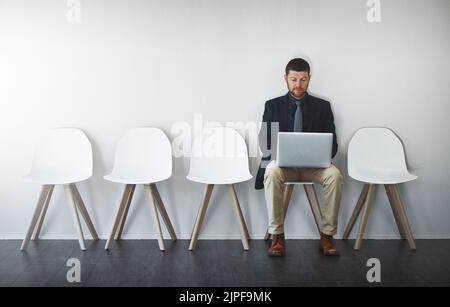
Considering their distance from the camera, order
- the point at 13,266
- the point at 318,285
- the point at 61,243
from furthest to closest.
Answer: the point at 61,243, the point at 13,266, the point at 318,285

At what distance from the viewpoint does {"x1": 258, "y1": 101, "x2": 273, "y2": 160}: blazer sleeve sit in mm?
3592

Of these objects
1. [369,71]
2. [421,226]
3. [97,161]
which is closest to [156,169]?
[97,161]

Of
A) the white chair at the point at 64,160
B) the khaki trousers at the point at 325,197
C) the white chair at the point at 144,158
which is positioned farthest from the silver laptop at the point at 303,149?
the white chair at the point at 64,160

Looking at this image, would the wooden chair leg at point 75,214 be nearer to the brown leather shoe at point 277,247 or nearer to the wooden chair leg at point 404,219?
the brown leather shoe at point 277,247

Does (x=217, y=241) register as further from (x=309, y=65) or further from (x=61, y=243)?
(x=309, y=65)

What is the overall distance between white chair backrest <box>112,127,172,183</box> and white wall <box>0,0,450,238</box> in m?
0.11

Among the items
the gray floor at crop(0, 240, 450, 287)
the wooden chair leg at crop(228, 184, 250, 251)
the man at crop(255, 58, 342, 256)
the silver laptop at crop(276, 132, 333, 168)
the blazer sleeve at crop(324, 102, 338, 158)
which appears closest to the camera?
the gray floor at crop(0, 240, 450, 287)

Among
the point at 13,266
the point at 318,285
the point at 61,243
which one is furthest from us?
the point at 61,243

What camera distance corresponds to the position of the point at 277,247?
324 cm

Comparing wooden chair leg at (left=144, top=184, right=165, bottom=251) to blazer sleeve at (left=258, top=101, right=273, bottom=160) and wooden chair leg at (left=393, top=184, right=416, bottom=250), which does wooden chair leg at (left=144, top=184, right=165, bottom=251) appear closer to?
blazer sleeve at (left=258, top=101, right=273, bottom=160)

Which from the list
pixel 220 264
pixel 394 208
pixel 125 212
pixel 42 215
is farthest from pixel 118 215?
pixel 394 208

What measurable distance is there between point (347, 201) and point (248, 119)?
1.03 metres

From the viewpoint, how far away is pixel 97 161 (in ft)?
12.1

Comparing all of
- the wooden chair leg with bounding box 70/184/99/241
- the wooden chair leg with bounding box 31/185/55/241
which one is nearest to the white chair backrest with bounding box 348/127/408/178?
the wooden chair leg with bounding box 70/184/99/241
